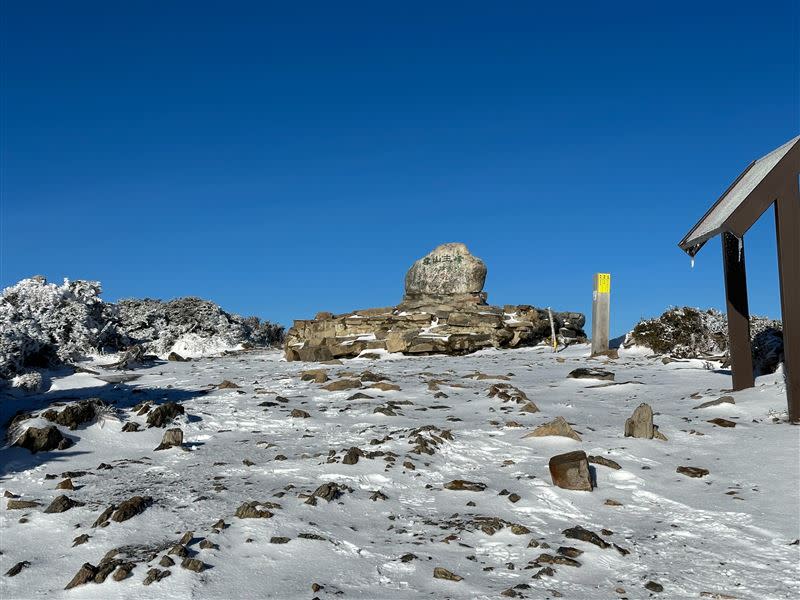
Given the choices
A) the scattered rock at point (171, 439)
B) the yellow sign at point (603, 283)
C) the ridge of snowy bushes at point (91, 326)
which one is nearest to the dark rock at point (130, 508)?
the scattered rock at point (171, 439)

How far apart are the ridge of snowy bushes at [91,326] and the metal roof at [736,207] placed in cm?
1194

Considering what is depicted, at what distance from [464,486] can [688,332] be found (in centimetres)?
1242

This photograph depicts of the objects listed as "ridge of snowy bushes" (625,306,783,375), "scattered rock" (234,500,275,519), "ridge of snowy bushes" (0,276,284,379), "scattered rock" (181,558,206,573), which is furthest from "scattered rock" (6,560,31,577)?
"ridge of snowy bushes" (625,306,783,375)

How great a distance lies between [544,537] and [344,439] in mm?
3011

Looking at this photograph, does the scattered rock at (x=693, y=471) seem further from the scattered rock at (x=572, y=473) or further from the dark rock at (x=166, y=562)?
the dark rock at (x=166, y=562)

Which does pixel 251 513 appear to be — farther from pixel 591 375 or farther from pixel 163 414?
pixel 591 375

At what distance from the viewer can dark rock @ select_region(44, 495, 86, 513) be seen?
16.6 ft

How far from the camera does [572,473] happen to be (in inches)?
232

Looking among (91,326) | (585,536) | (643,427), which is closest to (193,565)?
(585,536)

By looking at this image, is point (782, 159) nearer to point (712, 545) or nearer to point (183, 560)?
point (712, 545)

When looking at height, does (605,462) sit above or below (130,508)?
above

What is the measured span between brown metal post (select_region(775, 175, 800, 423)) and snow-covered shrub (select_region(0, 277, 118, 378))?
566 inches

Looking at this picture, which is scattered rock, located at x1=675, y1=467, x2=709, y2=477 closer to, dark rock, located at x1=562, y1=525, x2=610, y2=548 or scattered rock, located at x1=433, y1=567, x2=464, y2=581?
dark rock, located at x1=562, y1=525, x2=610, y2=548

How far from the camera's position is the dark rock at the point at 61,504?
16.6 feet
